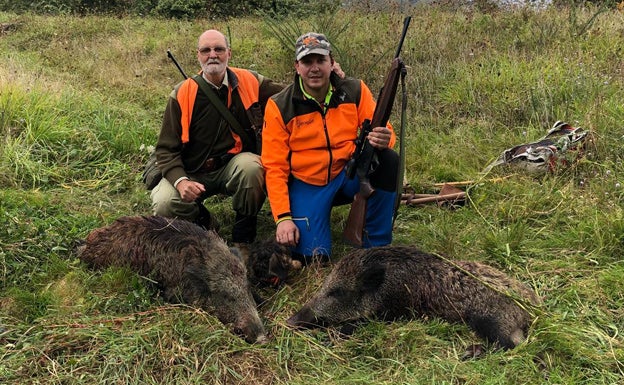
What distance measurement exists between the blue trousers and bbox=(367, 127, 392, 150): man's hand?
0.44 metres

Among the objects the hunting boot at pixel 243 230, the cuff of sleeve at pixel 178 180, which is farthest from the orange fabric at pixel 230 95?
the hunting boot at pixel 243 230

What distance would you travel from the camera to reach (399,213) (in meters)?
5.18

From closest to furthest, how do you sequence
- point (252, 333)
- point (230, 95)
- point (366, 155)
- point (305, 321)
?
1. point (252, 333)
2. point (305, 321)
3. point (366, 155)
4. point (230, 95)

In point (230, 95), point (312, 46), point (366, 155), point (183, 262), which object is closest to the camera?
point (183, 262)

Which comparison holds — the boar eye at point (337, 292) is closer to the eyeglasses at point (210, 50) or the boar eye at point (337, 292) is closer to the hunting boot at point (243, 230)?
the hunting boot at point (243, 230)

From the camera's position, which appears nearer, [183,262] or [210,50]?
[183,262]

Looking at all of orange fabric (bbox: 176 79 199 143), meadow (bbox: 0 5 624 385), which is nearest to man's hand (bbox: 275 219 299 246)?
meadow (bbox: 0 5 624 385)

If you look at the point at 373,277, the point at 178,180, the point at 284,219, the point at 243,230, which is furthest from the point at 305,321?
the point at 178,180

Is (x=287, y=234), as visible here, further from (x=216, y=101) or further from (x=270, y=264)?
(x=216, y=101)

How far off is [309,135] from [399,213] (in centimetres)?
135

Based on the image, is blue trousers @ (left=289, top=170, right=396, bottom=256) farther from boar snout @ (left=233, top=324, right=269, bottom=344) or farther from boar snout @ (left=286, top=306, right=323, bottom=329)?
boar snout @ (left=233, top=324, right=269, bottom=344)

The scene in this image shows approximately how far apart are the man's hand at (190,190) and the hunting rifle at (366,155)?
128cm

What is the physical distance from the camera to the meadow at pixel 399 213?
3047mm

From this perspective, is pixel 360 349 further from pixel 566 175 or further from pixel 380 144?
pixel 566 175
